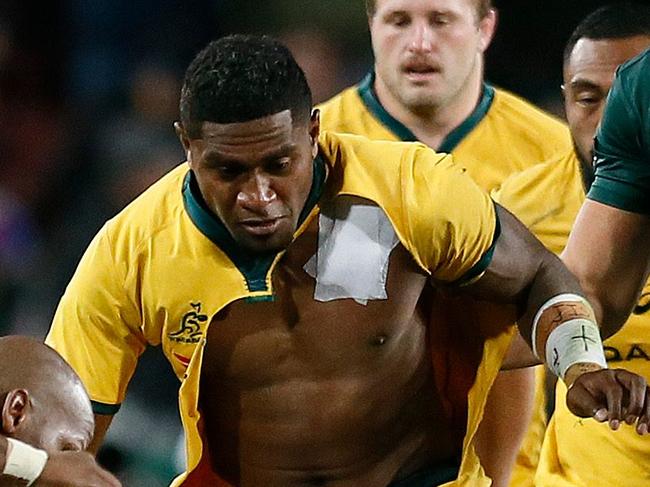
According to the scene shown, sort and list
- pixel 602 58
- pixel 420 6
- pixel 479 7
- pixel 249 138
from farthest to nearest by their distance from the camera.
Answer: pixel 479 7 → pixel 420 6 → pixel 602 58 → pixel 249 138

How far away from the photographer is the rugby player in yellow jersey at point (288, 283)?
6.73ft

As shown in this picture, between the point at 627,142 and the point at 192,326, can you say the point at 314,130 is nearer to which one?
the point at 192,326

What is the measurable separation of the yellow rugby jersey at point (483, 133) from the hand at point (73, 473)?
4.61 feet

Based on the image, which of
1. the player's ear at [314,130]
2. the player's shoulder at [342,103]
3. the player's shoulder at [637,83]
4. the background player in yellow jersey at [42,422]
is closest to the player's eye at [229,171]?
the player's ear at [314,130]

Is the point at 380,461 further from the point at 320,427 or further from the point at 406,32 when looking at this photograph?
the point at 406,32

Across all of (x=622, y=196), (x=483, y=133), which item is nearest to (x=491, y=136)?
(x=483, y=133)

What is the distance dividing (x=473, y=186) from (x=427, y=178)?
0.26ft

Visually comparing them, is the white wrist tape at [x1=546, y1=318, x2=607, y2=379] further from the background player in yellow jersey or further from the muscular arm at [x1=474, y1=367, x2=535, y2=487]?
the background player in yellow jersey

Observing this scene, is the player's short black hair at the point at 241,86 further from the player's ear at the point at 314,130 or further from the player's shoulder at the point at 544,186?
the player's shoulder at the point at 544,186

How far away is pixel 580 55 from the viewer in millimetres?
2832

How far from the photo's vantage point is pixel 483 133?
121 inches

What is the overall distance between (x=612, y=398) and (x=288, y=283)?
0.52 metres

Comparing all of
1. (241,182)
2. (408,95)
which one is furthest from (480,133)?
(241,182)

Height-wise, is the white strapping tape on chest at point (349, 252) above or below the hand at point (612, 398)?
above
